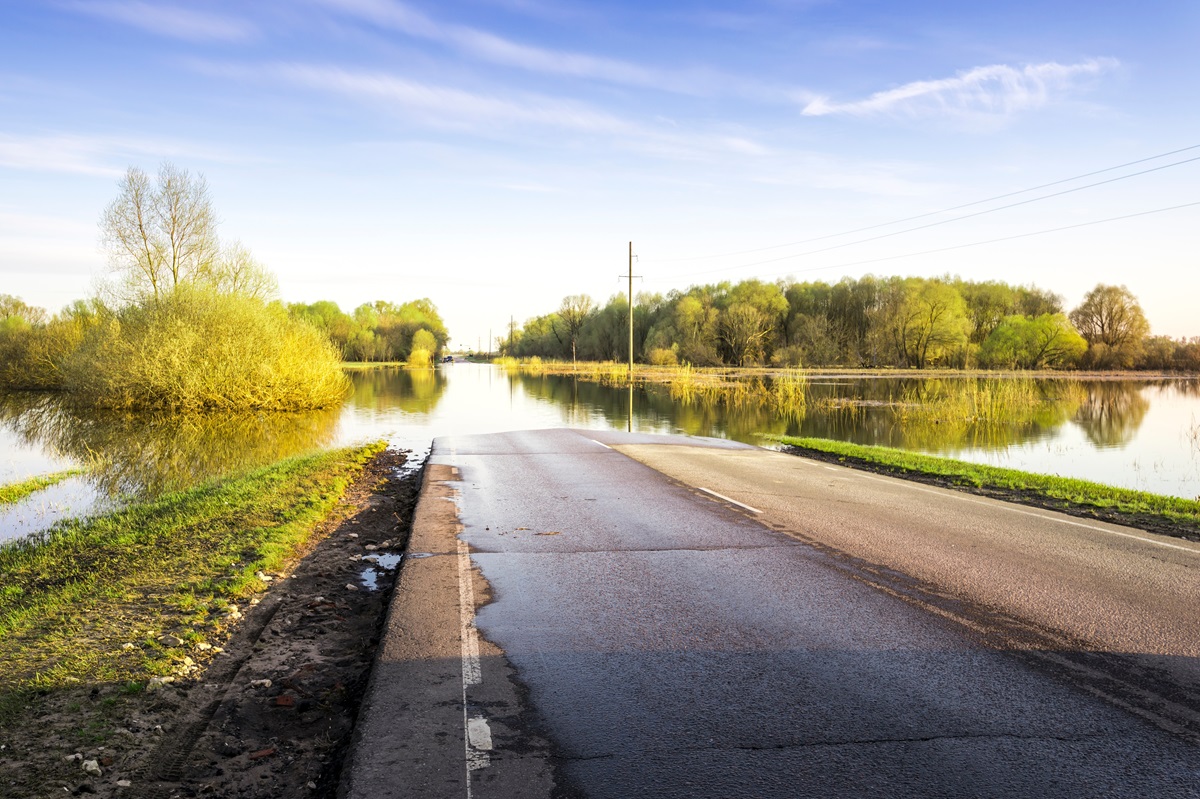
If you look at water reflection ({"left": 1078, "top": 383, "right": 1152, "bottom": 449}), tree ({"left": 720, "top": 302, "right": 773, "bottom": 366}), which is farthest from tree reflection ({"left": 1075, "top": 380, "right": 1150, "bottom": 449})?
tree ({"left": 720, "top": 302, "right": 773, "bottom": 366})

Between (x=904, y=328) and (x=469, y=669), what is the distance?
87.0m

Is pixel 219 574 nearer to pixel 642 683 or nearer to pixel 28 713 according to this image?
pixel 28 713

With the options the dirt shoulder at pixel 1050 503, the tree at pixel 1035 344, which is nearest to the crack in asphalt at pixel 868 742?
the dirt shoulder at pixel 1050 503

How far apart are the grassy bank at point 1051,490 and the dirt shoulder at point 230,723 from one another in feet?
33.9

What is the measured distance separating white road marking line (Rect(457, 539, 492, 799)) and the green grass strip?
422 inches

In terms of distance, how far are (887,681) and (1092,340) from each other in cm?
9702

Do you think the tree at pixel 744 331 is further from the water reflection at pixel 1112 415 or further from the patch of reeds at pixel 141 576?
the patch of reeds at pixel 141 576

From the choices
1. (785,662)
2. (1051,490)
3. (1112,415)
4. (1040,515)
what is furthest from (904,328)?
(785,662)

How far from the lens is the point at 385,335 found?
448 feet

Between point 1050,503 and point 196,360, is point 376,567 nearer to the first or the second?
point 1050,503

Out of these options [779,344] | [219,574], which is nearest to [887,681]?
[219,574]

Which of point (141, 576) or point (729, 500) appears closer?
point (141, 576)

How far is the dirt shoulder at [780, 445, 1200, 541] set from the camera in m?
10.1

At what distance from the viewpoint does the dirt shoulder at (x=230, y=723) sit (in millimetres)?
3896
